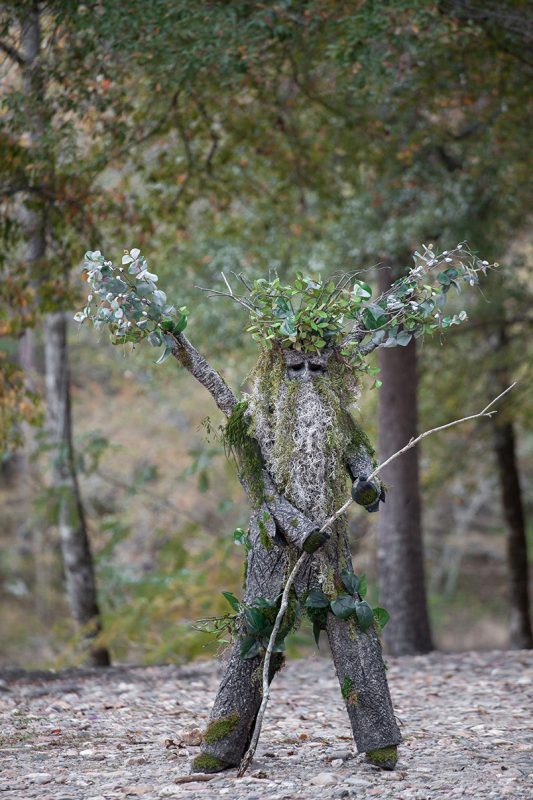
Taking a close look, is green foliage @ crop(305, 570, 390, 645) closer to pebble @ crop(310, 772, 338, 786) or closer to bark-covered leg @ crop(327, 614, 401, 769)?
bark-covered leg @ crop(327, 614, 401, 769)

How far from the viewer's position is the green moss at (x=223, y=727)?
4.36 m

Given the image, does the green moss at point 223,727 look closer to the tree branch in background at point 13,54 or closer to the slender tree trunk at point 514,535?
the tree branch in background at point 13,54

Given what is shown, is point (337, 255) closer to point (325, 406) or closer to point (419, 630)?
point (419, 630)

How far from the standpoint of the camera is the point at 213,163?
32.8 feet

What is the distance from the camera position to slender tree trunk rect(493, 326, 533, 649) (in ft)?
40.3

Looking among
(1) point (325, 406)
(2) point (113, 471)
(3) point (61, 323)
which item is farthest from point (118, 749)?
(2) point (113, 471)

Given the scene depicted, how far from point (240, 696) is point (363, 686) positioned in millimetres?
586

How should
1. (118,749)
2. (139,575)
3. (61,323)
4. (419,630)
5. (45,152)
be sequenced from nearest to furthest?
(118,749) → (45,152) → (419,630) → (61,323) → (139,575)

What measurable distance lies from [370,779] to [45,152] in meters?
5.64

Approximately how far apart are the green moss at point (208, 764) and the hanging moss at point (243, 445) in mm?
1215

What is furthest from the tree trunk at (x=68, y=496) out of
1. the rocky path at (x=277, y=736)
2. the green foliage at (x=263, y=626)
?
the green foliage at (x=263, y=626)

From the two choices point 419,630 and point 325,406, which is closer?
point 325,406

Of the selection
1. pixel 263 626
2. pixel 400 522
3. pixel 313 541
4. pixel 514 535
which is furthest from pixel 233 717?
pixel 514 535

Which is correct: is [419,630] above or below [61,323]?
below
